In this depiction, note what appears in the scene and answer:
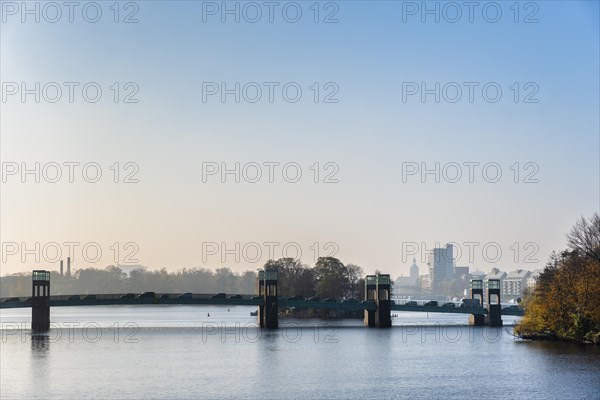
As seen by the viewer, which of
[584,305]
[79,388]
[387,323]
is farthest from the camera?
[387,323]

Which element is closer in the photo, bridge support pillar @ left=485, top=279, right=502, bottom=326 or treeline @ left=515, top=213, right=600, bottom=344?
treeline @ left=515, top=213, right=600, bottom=344

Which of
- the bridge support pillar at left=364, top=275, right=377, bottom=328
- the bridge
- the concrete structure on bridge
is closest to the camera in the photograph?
the bridge

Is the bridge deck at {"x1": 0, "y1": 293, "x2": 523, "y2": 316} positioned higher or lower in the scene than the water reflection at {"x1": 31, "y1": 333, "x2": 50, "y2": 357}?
higher

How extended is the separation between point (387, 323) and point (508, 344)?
46.5 meters

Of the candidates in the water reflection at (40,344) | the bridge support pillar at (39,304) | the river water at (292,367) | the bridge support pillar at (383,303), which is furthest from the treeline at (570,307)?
the bridge support pillar at (39,304)

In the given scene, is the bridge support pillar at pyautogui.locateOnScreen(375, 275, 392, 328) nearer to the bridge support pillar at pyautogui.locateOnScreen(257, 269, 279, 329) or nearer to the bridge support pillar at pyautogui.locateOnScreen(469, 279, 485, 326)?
the bridge support pillar at pyautogui.locateOnScreen(469, 279, 485, 326)

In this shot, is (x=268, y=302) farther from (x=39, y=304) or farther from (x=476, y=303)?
(x=476, y=303)

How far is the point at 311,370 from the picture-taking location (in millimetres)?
86562

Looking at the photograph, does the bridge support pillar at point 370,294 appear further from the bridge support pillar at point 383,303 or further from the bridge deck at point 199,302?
the bridge deck at point 199,302

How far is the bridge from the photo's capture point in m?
148

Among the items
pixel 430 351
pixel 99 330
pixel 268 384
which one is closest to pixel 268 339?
pixel 430 351

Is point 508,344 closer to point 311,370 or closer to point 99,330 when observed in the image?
point 311,370

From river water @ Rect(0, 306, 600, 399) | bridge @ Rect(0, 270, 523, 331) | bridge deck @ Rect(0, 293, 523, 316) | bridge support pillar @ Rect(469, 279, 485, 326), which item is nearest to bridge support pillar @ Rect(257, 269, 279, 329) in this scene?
bridge @ Rect(0, 270, 523, 331)

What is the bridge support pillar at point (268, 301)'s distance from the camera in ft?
517
